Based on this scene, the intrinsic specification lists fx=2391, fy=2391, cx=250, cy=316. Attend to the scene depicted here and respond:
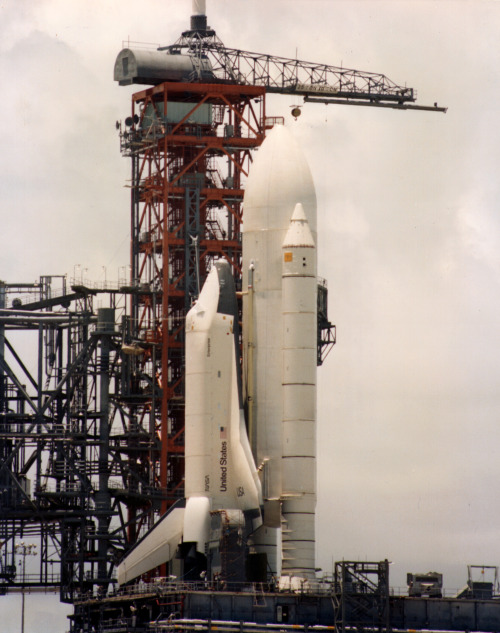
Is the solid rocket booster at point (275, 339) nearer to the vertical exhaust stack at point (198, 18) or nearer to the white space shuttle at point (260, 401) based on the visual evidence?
the white space shuttle at point (260, 401)

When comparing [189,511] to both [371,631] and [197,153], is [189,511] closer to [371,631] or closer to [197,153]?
[371,631]

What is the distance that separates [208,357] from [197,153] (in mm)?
20086

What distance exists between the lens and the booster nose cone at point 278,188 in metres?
135

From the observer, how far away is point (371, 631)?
408 feet

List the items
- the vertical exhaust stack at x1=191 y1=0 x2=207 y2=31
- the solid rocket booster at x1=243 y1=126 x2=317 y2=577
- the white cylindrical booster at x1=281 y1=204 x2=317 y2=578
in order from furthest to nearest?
the vertical exhaust stack at x1=191 y1=0 x2=207 y2=31 < the solid rocket booster at x1=243 y1=126 x2=317 y2=577 < the white cylindrical booster at x1=281 y1=204 x2=317 y2=578

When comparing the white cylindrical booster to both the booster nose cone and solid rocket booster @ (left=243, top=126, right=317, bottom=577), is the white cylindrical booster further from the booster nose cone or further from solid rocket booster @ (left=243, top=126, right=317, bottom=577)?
the booster nose cone

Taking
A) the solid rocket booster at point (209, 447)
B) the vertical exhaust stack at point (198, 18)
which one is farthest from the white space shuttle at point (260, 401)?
the vertical exhaust stack at point (198, 18)

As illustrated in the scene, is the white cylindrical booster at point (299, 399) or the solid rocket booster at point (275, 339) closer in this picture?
the white cylindrical booster at point (299, 399)

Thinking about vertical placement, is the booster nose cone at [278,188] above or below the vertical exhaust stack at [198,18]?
below

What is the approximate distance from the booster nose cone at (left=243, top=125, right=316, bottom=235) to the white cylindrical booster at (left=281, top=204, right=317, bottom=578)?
1.96 metres

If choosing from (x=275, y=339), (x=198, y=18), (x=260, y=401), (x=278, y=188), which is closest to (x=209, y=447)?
(x=260, y=401)

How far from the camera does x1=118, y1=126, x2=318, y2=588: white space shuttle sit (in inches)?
5108

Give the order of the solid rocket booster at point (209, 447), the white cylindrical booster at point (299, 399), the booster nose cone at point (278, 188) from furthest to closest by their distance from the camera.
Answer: the booster nose cone at point (278, 188)
the white cylindrical booster at point (299, 399)
the solid rocket booster at point (209, 447)

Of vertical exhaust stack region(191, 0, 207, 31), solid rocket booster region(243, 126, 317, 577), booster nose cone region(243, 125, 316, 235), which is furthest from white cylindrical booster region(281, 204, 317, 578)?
vertical exhaust stack region(191, 0, 207, 31)
